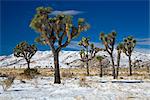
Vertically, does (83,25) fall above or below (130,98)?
above

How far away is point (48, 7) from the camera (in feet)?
75.4

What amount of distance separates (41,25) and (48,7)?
1.34 m

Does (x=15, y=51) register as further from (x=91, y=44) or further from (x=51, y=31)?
(x=51, y=31)

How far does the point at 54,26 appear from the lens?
23094mm

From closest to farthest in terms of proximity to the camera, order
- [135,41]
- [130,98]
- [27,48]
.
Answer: [130,98] → [135,41] → [27,48]

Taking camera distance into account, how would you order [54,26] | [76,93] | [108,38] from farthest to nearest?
1. [108,38]
2. [54,26]
3. [76,93]

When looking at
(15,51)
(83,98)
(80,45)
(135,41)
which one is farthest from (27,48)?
(83,98)

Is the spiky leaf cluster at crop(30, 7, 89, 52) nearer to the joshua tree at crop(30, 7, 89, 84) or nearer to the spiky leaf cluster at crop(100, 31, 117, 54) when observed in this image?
the joshua tree at crop(30, 7, 89, 84)

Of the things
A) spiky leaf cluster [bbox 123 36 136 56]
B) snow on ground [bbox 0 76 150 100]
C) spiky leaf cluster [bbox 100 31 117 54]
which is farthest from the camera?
spiky leaf cluster [bbox 123 36 136 56]

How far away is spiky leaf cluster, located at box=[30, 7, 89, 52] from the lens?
22.7 meters

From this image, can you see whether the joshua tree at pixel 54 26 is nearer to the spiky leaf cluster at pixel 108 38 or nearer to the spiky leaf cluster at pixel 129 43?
the spiky leaf cluster at pixel 108 38

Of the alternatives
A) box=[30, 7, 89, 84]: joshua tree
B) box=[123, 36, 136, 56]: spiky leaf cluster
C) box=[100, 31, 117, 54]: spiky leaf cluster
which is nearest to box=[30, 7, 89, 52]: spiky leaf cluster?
box=[30, 7, 89, 84]: joshua tree

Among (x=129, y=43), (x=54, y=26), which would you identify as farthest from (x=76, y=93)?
(x=129, y=43)

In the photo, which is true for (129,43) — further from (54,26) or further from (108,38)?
(54,26)
